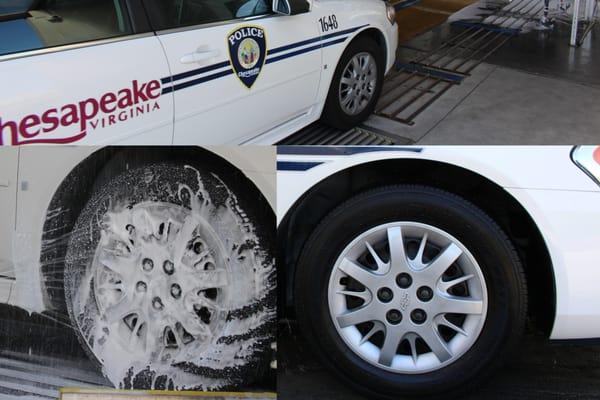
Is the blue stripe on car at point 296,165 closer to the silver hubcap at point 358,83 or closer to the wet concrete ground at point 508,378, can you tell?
the wet concrete ground at point 508,378

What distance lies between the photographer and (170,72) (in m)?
2.72

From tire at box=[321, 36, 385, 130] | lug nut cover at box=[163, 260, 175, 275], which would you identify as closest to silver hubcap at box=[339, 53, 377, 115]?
tire at box=[321, 36, 385, 130]

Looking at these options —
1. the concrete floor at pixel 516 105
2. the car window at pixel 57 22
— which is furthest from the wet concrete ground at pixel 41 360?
the concrete floor at pixel 516 105

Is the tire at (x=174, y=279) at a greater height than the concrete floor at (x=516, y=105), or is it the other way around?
the concrete floor at (x=516, y=105)

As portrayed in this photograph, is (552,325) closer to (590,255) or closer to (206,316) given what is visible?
(590,255)

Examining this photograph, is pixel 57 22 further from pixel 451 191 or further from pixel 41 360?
pixel 451 191

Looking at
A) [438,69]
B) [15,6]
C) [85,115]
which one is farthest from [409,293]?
[438,69]

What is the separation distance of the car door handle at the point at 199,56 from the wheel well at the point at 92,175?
539 mm

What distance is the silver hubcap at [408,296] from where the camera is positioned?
242 cm

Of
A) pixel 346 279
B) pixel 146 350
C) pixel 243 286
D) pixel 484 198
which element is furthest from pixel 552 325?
pixel 146 350

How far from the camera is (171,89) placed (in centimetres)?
272

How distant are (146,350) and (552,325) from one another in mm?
1531

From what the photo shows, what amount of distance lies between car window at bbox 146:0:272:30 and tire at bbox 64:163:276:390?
0.81m

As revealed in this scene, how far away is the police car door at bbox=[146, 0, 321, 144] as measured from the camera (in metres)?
2.80
